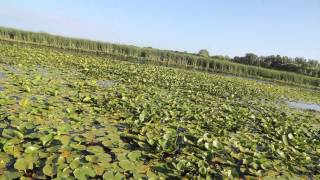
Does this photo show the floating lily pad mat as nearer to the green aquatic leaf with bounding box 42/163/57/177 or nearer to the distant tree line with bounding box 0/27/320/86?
the green aquatic leaf with bounding box 42/163/57/177

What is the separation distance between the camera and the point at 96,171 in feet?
13.4

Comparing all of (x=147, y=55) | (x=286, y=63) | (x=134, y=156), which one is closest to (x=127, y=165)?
(x=134, y=156)

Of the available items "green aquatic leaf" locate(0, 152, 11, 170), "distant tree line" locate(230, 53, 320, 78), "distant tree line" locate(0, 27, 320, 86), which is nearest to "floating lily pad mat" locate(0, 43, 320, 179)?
"green aquatic leaf" locate(0, 152, 11, 170)

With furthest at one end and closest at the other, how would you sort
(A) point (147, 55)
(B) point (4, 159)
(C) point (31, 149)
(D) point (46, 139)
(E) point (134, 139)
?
(A) point (147, 55) < (E) point (134, 139) < (D) point (46, 139) < (C) point (31, 149) < (B) point (4, 159)

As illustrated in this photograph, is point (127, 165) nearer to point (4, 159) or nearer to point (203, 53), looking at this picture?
point (4, 159)

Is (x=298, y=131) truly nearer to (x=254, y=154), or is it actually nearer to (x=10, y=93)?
(x=254, y=154)

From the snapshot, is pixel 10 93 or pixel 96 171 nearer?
pixel 96 171

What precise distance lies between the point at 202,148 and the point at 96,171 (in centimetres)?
210

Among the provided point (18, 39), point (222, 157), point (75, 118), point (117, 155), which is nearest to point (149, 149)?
point (117, 155)

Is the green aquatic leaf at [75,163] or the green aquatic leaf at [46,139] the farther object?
the green aquatic leaf at [46,139]

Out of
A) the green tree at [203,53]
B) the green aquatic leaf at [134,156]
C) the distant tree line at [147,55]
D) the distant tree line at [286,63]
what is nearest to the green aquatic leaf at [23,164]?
the green aquatic leaf at [134,156]

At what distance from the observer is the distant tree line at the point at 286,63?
4878cm

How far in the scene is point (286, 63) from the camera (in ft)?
172

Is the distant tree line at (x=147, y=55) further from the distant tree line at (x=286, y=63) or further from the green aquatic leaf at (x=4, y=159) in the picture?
the green aquatic leaf at (x=4, y=159)
